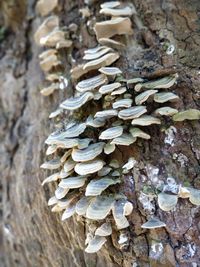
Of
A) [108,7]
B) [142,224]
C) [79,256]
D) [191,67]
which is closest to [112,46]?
[108,7]

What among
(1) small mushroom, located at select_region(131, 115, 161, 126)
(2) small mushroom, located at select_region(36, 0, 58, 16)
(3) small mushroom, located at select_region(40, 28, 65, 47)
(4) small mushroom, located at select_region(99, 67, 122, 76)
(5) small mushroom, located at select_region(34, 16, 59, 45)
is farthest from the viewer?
(2) small mushroom, located at select_region(36, 0, 58, 16)

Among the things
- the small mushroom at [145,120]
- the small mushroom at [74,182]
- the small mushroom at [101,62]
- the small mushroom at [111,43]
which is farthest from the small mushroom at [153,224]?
the small mushroom at [111,43]

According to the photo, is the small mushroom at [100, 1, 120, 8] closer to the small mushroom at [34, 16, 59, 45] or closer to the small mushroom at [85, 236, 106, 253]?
the small mushroom at [34, 16, 59, 45]

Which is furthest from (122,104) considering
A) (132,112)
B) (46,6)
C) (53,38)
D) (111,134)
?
(46,6)

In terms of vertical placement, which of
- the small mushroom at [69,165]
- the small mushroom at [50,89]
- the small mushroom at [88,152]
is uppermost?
the small mushroom at [50,89]

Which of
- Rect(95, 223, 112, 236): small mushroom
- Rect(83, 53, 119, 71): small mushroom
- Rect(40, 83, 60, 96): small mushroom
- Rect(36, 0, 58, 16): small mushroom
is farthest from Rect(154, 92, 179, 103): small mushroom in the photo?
Rect(36, 0, 58, 16): small mushroom

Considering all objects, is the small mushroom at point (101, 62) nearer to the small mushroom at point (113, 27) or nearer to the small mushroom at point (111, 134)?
the small mushroom at point (113, 27)

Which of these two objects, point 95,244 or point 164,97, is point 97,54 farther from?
point 95,244

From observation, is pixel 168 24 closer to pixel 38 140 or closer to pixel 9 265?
pixel 38 140
